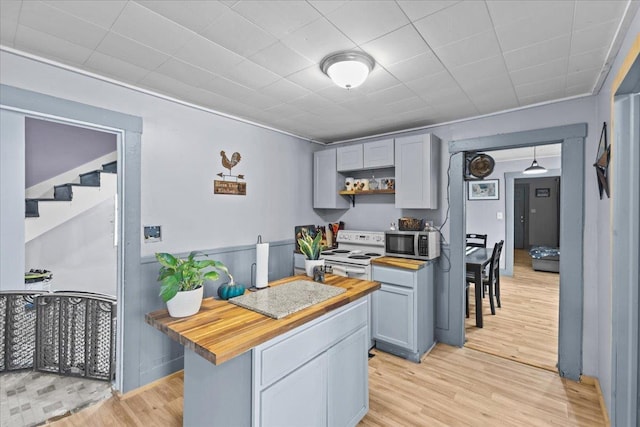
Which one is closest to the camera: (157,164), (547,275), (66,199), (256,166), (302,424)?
(302,424)

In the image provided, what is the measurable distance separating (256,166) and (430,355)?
105 inches

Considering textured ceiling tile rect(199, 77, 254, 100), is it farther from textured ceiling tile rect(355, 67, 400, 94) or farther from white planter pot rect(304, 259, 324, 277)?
white planter pot rect(304, 259, 324, 277)

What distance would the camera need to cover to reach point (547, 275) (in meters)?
6.18

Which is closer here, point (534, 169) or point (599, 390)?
point (599, 390)

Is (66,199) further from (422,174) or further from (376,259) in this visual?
(422,174)

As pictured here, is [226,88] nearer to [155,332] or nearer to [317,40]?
[317,40]

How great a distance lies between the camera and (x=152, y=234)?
245 centimetres

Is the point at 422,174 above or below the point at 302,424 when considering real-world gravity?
above

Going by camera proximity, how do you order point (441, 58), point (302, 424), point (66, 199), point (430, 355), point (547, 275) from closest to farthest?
point (302, 424) → point (441, 58) → point (430, 355) → point (66, 199) → point (547, 275)

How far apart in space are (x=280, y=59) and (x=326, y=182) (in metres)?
2.11

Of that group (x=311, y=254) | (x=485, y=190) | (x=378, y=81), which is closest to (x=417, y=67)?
(x=378, y=81)

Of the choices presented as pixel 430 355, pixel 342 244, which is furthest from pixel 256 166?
pixel 430 355

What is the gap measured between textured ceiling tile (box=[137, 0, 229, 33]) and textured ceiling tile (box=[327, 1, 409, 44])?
0.55 metres

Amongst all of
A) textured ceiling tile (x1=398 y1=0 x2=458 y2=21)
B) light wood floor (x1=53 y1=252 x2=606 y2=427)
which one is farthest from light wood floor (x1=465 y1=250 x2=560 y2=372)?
textured ceiling tile (x1=398 y1=0 x2=458 y2=21)
